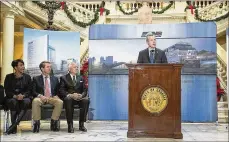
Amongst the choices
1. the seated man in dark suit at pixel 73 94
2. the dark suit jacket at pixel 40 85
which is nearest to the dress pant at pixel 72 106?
the seated man in dark suit at pixel 73 94

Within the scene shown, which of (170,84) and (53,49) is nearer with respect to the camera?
(170,84)

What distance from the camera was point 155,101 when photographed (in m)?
4.89

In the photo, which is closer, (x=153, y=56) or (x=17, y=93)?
(x=153, y=56)

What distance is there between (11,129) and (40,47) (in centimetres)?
240

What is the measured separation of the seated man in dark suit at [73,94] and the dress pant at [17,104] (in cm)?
61

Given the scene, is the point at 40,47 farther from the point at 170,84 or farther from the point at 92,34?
the point at 170,84

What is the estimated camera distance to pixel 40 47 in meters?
7.28

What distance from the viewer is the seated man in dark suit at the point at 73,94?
5.70 m

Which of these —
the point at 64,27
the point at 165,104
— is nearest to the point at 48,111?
the point at 165,104

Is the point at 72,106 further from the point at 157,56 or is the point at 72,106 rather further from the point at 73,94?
the point at 157,56

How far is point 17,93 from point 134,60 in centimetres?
271

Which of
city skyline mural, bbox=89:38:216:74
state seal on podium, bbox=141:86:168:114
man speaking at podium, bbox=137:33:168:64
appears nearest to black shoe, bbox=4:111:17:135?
state seal on podium, bbox=141:86:168:114

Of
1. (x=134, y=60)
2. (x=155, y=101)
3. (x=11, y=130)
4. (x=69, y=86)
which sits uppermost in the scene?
(x=134, y=60)

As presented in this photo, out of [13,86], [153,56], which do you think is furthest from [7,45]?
[153,56]
